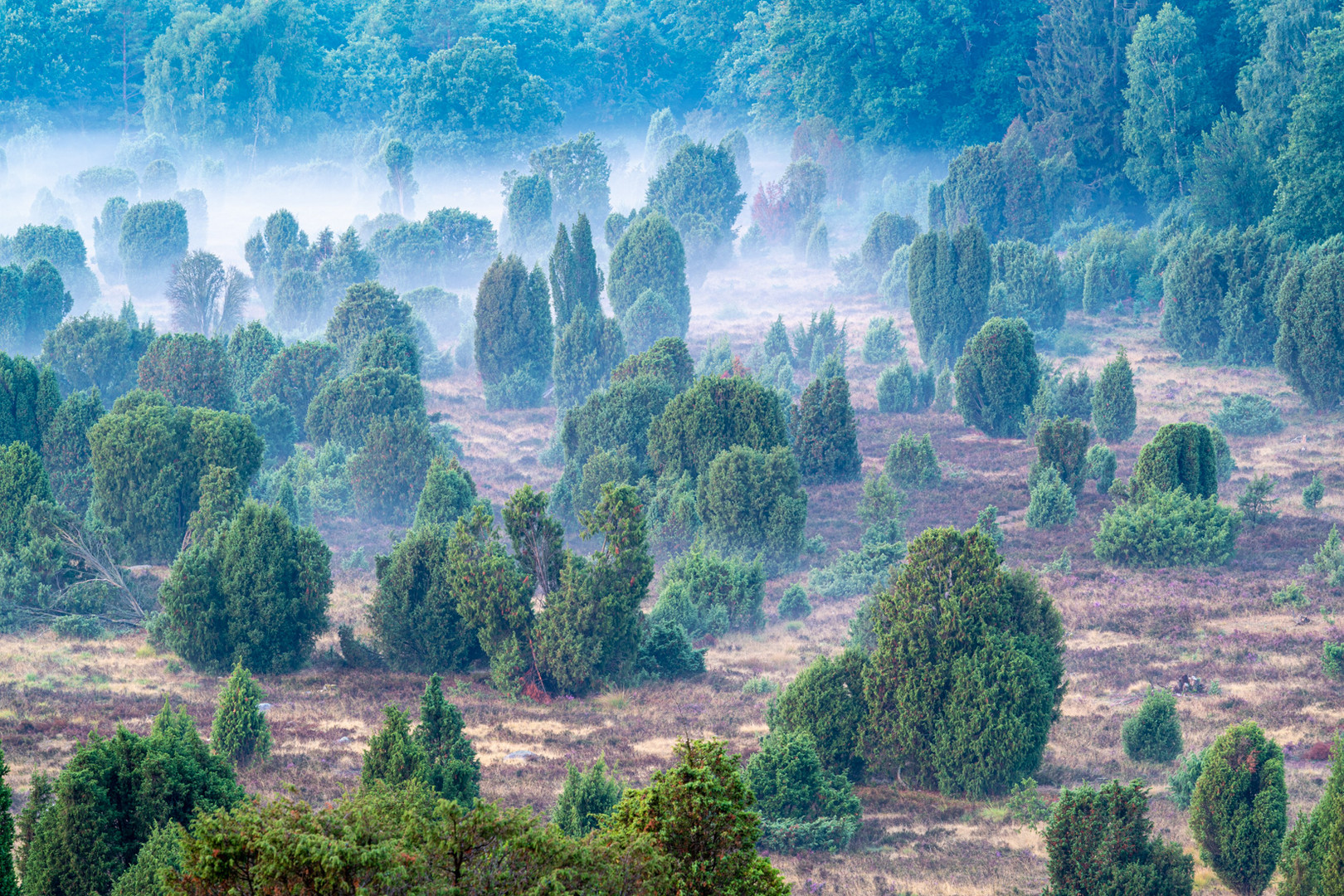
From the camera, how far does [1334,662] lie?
20.9m

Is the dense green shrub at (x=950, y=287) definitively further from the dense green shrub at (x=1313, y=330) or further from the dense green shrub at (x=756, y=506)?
the dense green shrub at (x=756, y=506)

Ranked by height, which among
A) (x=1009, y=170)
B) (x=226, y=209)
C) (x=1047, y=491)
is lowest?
(x=1047, y=491)

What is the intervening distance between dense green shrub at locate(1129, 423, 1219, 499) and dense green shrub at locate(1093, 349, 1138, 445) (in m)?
8.47

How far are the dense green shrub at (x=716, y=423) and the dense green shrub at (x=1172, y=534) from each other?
835 cm

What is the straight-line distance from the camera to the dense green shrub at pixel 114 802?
1166 centimetres

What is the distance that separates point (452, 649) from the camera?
74.6 feet

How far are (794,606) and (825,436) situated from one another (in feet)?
29.3

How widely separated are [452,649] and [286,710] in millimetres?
3529

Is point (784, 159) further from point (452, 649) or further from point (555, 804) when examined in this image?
point (555, 804)

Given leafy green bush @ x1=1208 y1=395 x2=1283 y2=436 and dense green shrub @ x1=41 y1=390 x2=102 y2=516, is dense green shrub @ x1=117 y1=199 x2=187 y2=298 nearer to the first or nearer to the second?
dense green shrub @ x1=41 y1=390 x2=102 y2=516

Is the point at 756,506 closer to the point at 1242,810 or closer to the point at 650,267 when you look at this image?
the point at 1242,810

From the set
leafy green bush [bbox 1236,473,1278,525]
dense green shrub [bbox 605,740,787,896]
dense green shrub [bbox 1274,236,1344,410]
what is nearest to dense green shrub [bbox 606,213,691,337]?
dense green shrub [bbox 1274,236,1344,410]

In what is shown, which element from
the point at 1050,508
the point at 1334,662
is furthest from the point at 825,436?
the point at 1334,662

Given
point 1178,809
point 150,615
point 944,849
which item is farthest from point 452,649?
point 1178,809
